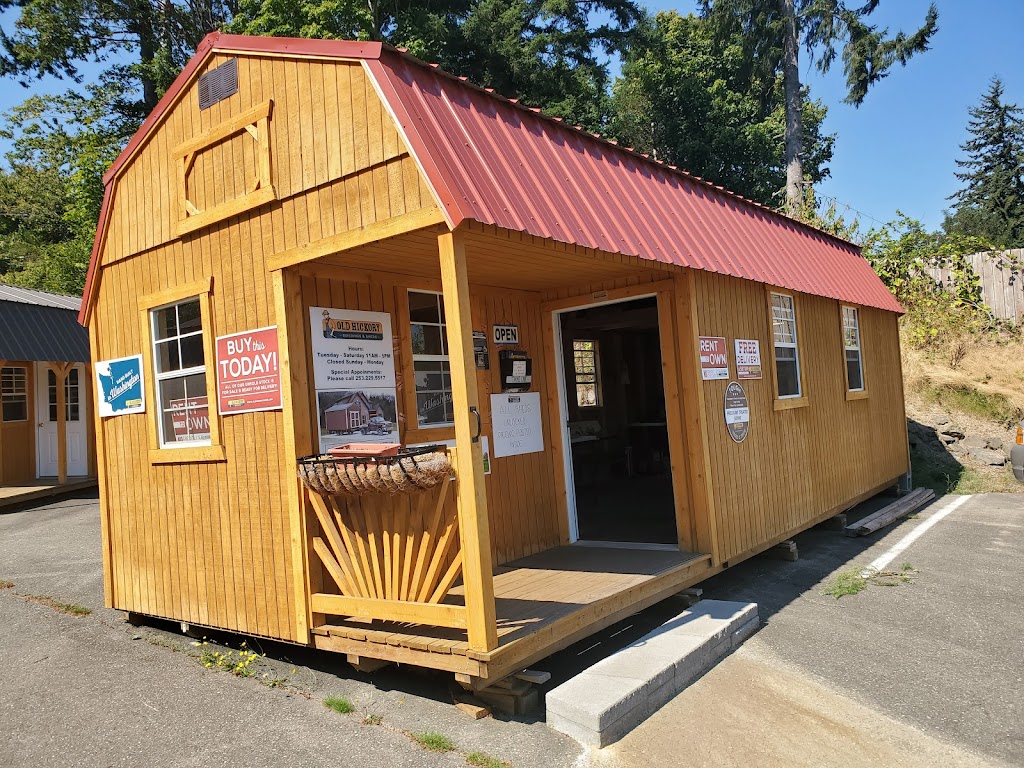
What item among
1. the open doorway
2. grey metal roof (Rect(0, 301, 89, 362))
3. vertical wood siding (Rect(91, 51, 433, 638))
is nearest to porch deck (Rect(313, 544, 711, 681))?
vertical wood siding (Rect(91, 51, 433, 638))

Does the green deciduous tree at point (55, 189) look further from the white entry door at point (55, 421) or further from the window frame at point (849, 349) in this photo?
the window frame at point (849, 349)

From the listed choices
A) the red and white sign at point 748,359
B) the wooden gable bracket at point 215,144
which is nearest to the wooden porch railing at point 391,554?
the wooden gable bracket at point 215,144

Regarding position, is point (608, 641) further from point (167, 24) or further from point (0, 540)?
point (167, 24)

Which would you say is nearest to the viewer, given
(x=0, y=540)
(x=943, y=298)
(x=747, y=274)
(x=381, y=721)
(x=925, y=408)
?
(x=381, y=721)

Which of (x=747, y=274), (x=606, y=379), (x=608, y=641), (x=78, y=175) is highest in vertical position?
(x=78, y=175)

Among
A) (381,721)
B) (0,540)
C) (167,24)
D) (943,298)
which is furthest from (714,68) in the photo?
(381,721)

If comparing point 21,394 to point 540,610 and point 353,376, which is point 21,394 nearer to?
point 353,376

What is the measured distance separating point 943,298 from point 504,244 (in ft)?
50.9

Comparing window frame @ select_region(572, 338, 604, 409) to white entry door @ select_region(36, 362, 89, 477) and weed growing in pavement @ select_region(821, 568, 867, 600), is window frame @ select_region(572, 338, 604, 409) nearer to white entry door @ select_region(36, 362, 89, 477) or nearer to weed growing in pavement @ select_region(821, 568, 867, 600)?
weed growing in pavement @ select_region(821, 568, 867, 600)

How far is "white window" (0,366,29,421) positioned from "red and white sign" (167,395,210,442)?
10.7 metres

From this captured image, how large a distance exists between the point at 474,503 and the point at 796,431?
5.12 m

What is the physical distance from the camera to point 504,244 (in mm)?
5105

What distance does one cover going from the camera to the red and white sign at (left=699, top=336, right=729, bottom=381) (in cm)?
660

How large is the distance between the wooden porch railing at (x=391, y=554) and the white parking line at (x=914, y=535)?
199 inches
